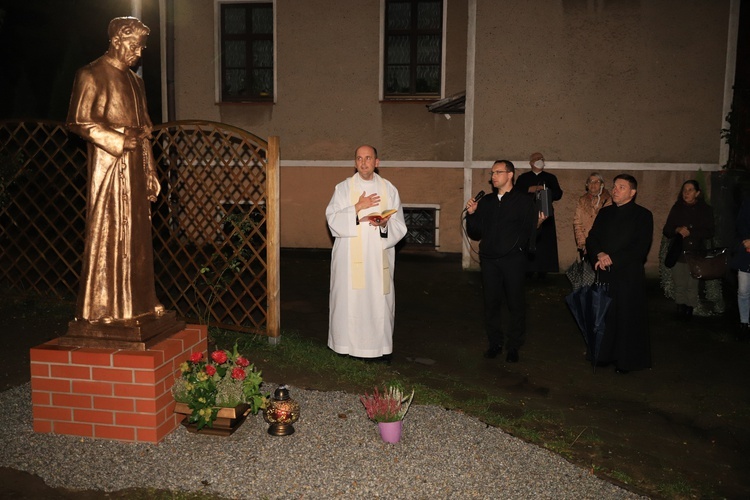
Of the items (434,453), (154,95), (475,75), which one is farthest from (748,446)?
(154,95)

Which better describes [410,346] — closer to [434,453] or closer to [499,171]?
[499,171]

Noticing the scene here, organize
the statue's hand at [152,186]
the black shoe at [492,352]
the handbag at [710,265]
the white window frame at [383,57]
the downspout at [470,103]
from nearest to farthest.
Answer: the statue's hand at [152,186], the black shoe at [492,352], the handbag at [710,265], the downspout at [470,103], the white window frame at [383,57]

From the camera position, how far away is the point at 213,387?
4.39 meters

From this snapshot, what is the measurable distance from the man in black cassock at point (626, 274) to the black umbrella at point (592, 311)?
103mm

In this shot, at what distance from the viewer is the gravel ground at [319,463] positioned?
3828mm

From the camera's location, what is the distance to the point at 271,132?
12.9 meters

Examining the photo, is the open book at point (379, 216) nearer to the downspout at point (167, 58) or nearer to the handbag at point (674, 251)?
the handbag at point (674, 251)

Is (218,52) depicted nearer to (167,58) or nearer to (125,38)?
(167,58)

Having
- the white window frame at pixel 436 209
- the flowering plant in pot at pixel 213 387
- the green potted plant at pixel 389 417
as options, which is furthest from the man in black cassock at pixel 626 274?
the white window frame at pixel 436 209

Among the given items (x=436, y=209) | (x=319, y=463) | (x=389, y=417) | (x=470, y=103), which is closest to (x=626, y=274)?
(x=389, y=417)

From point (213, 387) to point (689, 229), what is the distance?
5.74m

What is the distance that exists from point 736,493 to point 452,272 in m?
7.14

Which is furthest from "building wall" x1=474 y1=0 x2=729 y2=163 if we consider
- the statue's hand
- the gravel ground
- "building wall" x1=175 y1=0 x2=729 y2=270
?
the statue's hand

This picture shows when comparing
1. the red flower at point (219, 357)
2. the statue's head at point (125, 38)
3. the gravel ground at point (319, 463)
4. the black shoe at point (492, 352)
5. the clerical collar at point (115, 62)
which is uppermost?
the statue's head at point (125, 38)
